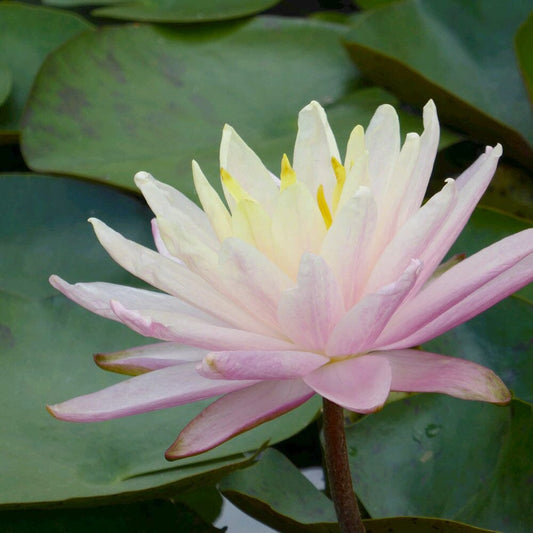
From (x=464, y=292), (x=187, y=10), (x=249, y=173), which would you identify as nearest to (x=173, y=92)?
(x=187, y=10)

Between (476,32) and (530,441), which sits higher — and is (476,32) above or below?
above

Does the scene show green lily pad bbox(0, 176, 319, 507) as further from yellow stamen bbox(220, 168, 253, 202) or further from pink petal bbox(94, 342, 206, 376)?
yellow stamen bbox(220, 168, 253, 202)

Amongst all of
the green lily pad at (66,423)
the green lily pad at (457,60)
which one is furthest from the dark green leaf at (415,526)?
the green lily pad at (457,60)

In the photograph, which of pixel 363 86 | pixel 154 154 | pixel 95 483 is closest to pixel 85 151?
pixel 154 154

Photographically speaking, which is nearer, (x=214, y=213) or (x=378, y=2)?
(x=214, y=213)

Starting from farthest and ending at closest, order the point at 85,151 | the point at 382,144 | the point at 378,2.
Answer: the point at 378,2, the point at 85,151, the point at 382,144

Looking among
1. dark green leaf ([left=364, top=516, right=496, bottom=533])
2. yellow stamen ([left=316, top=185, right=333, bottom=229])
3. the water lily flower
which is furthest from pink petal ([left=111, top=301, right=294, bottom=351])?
dark green leaf ([left=364, top=516, right=496, bottom=533])

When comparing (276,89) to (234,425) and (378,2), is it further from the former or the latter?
(234,425)

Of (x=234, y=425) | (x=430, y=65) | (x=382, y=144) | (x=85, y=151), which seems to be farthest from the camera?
(x=430, y=65)
